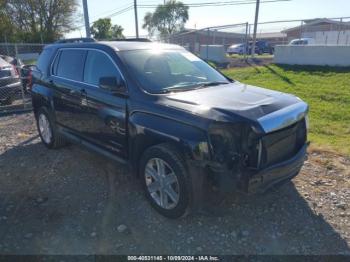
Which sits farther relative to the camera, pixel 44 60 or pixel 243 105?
pixel 44 60

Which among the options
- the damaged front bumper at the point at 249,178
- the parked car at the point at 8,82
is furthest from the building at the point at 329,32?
the damaged front bumper at the point at 249,178

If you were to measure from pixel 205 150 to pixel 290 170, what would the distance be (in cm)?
106

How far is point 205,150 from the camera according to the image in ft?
9.84

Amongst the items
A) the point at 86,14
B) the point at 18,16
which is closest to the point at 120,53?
the point at 86,14

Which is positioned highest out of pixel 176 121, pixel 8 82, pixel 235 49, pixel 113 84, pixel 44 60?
pixel 44 60

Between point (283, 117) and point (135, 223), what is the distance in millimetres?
1923

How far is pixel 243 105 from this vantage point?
10.8 feet

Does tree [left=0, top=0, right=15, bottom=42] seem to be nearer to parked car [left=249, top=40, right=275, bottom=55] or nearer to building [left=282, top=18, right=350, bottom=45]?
parked car [left=249, top=40, right=275, bottom=55]

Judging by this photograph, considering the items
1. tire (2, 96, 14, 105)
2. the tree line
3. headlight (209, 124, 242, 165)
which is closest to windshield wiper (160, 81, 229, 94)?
headlight (209, 124, 242, 165)

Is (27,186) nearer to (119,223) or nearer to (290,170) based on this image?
(119,223)

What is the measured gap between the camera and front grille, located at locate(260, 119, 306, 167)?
124 inches

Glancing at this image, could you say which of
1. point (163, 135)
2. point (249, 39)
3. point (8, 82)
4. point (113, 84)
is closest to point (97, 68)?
point (113, 84)

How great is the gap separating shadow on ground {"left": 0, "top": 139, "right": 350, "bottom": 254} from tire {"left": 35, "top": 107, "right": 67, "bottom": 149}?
3.83 feet

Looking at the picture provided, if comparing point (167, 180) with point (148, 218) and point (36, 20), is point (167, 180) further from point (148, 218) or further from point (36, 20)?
point (36, 20)
